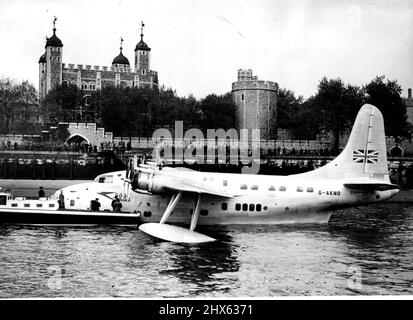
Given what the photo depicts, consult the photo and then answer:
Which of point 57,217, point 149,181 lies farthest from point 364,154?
point 57,217

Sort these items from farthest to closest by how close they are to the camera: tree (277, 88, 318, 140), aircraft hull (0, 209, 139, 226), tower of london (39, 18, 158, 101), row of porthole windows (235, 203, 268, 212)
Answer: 1. tower of london (39, 18, 158, 101)
2. tree (277, 88, 318, 140)
3. row of porthole windows (235, 203, 268, 212)
4. aircraft hull (0, 209, 139, 226)

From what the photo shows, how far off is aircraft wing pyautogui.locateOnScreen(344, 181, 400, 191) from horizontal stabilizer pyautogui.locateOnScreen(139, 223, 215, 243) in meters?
9.22

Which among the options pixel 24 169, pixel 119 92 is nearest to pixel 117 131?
pixel 119 92

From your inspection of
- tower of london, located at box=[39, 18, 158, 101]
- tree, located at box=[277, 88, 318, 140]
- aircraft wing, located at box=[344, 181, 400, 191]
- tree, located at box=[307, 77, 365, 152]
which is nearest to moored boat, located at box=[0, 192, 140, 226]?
aircraft wing, located at box=[344, 181, 400, 191]

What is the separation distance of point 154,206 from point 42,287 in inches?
509

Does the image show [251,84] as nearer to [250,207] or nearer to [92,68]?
[92,68]

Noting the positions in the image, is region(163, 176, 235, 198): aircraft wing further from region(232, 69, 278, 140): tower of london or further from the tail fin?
→ region(232, 69, 278, 140): tower of london

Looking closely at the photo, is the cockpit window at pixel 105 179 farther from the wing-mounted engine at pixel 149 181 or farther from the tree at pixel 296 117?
the tree at pixel 296 117

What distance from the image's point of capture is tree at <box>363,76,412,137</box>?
71688mm

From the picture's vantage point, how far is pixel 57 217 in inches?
1196

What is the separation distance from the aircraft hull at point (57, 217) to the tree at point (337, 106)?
53722 mm

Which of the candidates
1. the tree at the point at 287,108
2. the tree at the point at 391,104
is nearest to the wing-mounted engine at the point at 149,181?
the tree at the point at 391,104

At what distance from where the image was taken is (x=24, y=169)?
56.2m

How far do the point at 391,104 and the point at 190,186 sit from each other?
2035 inches
